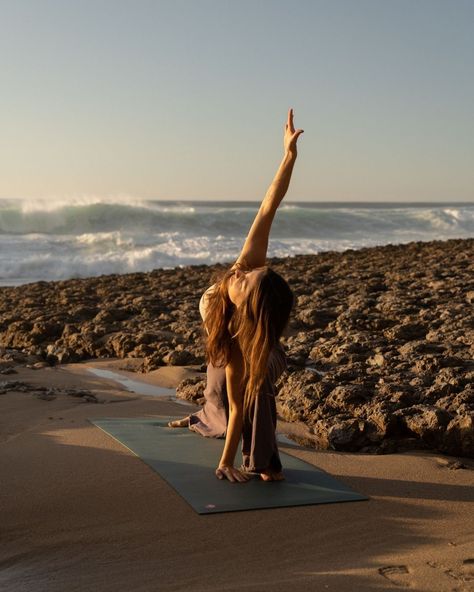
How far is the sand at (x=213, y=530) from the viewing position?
307 cm

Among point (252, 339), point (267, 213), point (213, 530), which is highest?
point (267, 213)

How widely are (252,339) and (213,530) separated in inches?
34.1

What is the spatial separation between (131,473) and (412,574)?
1608 mm

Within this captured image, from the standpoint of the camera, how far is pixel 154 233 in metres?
34.8

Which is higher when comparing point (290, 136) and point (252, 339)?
point (290, 136)

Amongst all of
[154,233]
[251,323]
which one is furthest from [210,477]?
[154,233]

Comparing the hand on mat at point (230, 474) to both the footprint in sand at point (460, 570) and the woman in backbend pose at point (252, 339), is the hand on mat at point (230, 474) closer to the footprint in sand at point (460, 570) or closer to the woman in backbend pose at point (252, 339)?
the woman in backbend pose at point (252, 339)

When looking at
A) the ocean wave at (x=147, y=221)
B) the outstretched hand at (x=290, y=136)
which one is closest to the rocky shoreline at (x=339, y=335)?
the outstretched hand at (x=290, y=136)

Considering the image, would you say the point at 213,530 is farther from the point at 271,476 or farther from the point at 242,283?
the point at 242,283

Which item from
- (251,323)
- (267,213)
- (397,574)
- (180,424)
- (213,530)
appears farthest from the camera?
(180,424)

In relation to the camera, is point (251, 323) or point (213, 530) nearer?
point (213, 530)

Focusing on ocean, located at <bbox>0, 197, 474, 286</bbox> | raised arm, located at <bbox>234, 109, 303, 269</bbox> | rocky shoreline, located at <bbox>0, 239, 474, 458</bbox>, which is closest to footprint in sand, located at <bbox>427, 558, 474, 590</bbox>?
rocky shoreline, located at <bbox>0, 239, 474, 458</bbox>

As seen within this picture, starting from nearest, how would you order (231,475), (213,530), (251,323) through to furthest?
(213,530), (251,323), (231,475)

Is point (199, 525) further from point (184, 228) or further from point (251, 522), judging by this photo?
point (184, 228)
